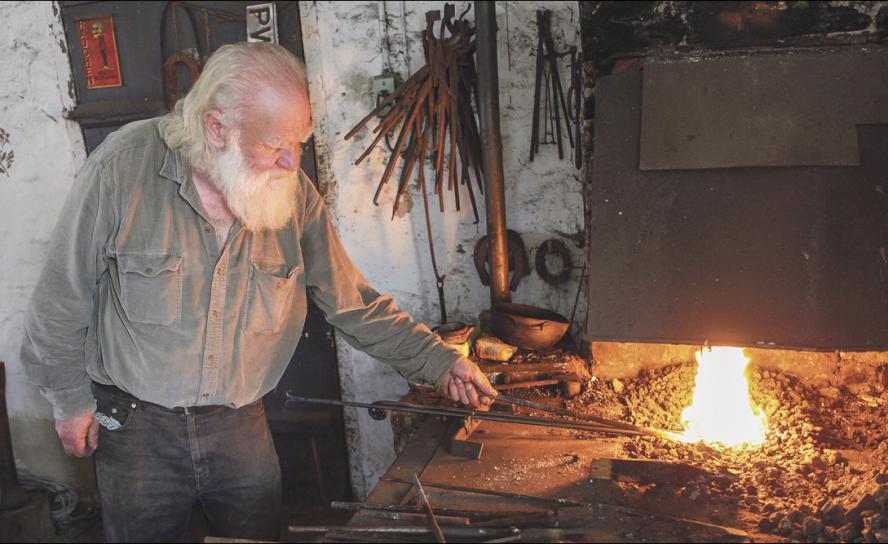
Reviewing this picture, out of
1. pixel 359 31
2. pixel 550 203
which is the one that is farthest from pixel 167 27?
pixel 550 203

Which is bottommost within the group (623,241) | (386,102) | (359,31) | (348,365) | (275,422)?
(275,422)

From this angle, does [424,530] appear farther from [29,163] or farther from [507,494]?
[29,163]

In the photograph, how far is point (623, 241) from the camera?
251cm

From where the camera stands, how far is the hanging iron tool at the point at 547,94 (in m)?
3.10

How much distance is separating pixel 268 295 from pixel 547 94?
1.56 meters

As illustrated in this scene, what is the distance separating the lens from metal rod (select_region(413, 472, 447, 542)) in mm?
1871

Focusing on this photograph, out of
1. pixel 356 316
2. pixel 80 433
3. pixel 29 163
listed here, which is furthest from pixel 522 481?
pixel 29 163

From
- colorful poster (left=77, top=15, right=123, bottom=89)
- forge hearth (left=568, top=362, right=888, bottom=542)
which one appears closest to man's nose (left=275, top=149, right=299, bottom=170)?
forge hearth (left=568, top=362, right=888, bottom=542)

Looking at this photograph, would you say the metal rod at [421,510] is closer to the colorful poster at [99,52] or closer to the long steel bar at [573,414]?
the long steel bar at [573,414]

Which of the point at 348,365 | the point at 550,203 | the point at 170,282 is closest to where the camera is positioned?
the point at 170,282

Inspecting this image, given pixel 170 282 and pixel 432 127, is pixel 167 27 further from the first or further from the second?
pixel 170 282

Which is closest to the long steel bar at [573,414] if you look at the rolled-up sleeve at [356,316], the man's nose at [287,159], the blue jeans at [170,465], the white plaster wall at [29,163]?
the rolled-up sleeve at [356,316]

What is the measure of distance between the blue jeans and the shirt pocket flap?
43 cm

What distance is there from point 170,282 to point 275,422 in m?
1.91
